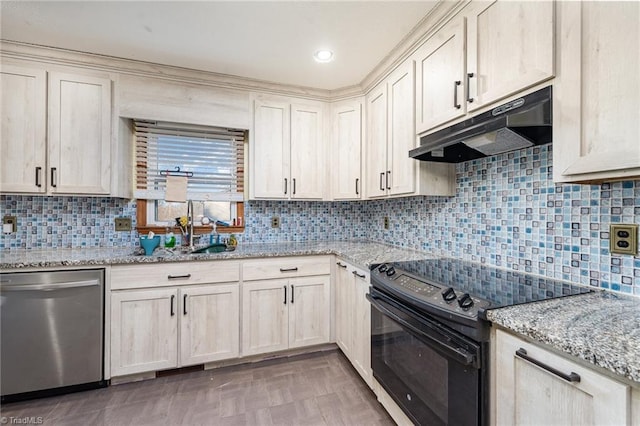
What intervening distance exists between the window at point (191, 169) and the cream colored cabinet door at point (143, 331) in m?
0.74

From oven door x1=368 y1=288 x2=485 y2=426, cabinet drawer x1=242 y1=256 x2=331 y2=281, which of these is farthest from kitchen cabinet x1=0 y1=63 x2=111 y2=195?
oven door x1=368 y1=288 x2=485 y2=426

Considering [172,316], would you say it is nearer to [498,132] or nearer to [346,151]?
[346,151]

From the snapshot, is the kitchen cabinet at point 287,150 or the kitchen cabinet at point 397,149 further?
the kitchen cabinet at point 287,150

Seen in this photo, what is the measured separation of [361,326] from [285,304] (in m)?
0.67

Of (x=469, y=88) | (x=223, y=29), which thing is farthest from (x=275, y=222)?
(x=469, y=88)

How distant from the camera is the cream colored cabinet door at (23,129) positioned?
194 cm

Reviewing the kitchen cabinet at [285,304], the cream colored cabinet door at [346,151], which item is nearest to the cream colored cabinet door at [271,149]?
the cream colored cabinet door at [346,151]

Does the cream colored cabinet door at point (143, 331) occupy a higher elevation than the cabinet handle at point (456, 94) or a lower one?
lower

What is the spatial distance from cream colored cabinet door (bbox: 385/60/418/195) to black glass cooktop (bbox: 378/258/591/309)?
1.85 feet

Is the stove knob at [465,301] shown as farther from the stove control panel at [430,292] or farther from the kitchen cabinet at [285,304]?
the kitchen cabinet at [285,304]

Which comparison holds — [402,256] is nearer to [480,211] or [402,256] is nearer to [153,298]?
[480,211]

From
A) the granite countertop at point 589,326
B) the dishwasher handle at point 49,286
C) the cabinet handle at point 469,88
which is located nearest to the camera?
the granite countertop at point 589,326

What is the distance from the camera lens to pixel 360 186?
2541 mm

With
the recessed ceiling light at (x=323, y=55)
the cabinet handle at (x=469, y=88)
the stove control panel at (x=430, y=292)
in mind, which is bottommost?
the stove control panel at (x=430, y=292)
